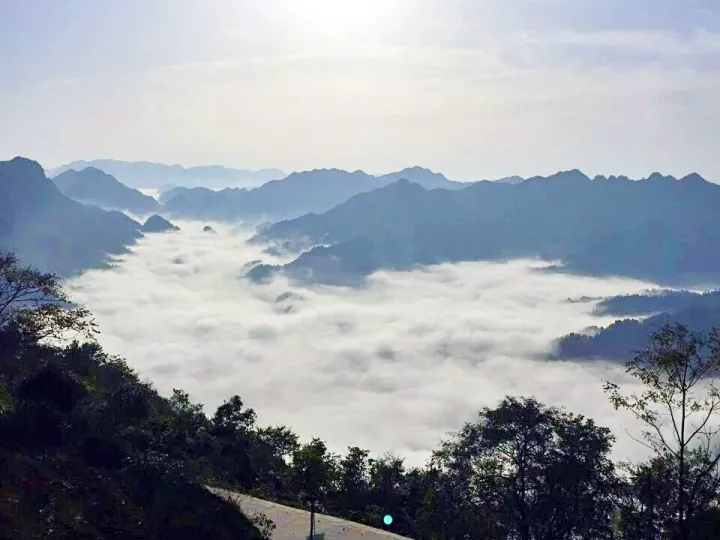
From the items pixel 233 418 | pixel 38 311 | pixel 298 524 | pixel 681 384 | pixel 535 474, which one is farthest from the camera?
pixel 233 418

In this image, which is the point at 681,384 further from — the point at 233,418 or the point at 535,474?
the point at 233,418

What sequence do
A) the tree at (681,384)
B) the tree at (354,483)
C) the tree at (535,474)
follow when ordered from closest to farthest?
the tree at (681,384)
the tree at (535,474)
the tree at (354,483)

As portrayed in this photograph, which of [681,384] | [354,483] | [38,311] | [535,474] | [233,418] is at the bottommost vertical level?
[354,483]

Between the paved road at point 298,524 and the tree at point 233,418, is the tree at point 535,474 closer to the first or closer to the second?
the paved road at point 298,524

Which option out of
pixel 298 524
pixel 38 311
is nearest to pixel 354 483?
pixel 298 524

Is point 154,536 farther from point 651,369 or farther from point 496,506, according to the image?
point 651,369

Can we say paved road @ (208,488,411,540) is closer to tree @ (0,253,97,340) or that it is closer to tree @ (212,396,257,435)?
tree @ (0,253,97,340)

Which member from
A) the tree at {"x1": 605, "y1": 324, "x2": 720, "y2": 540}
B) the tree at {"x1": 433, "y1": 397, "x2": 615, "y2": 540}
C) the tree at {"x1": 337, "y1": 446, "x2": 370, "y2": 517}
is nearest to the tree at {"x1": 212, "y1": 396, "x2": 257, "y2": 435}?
the tree at {"x1": 337, "y1": 446, "x2": 370, "y2": 517}

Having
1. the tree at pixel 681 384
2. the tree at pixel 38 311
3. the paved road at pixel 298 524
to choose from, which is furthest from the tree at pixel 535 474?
the tree at pixel 38 311
